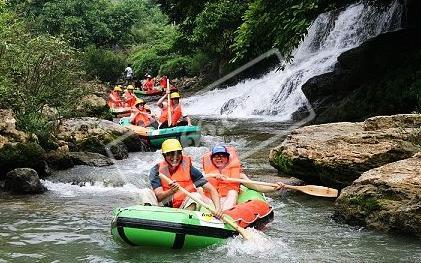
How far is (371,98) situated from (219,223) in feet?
27.2

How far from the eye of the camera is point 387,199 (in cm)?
660

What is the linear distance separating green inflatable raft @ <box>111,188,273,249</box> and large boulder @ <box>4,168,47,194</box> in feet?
11.1

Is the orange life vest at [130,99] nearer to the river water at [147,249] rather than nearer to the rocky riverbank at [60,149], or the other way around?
the river water at [147,249]

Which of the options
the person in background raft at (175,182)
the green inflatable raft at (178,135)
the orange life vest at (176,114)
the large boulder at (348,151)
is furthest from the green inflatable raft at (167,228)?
the orange life vest at (176,114)

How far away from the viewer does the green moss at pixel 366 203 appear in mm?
6676

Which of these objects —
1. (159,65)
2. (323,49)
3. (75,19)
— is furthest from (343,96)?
(75,19)

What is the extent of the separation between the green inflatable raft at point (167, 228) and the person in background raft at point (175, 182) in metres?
0.52

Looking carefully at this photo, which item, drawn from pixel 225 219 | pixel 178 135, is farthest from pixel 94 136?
pixel 225 219

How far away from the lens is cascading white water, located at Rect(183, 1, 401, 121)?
58.3ft

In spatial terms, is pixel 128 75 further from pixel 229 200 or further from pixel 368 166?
pixel 229 200

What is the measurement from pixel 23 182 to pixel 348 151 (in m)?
4.95

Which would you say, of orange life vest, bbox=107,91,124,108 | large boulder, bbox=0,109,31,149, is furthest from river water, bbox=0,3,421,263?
orange life vest, bbox=107,91,124,108

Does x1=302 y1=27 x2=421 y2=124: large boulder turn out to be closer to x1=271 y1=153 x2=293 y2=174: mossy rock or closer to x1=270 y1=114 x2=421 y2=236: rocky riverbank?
x1=270 y1=114 x2=421 y2=236: rocky riverbank

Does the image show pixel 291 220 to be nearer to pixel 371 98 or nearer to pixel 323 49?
pixel 371 98
